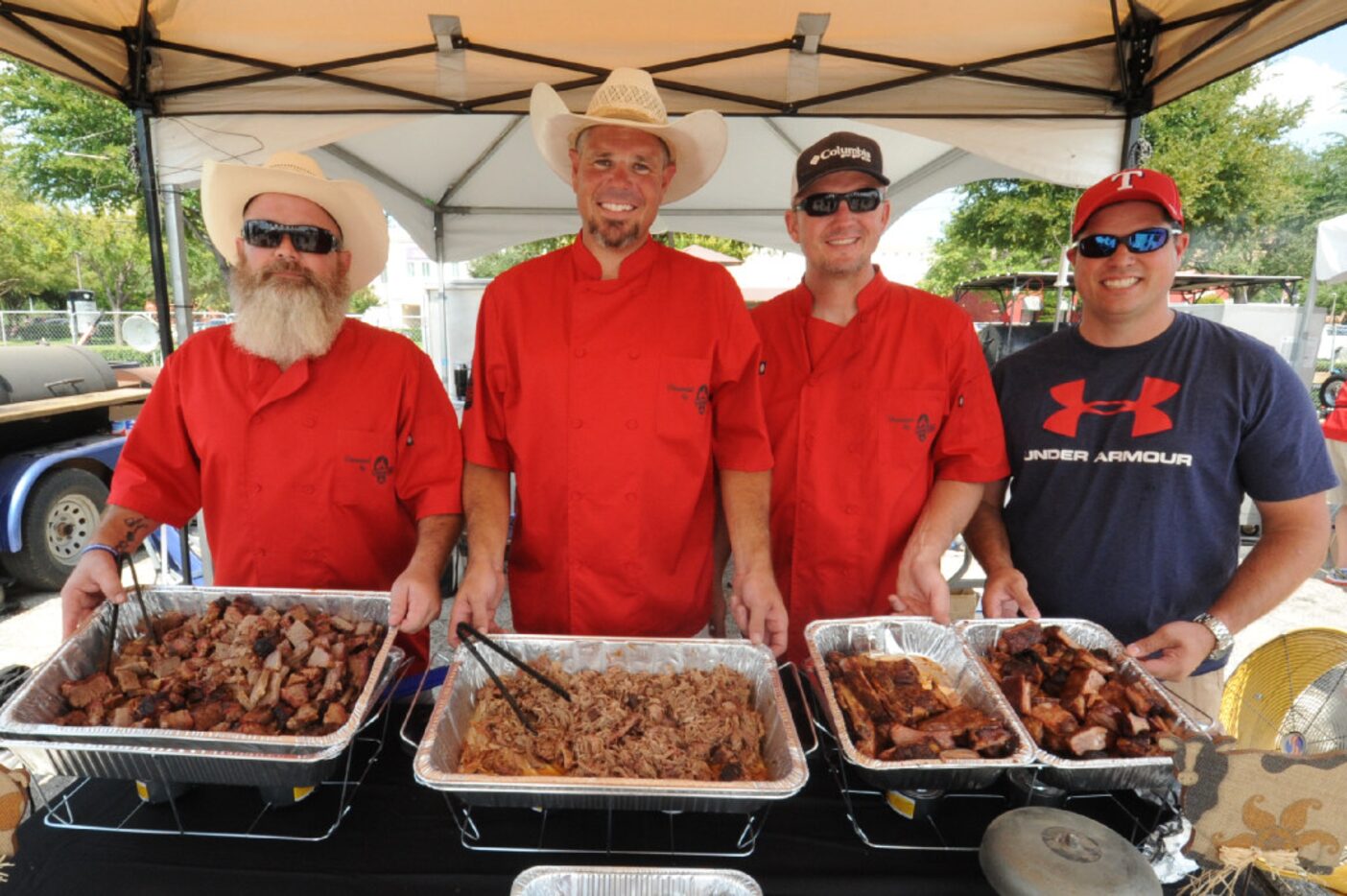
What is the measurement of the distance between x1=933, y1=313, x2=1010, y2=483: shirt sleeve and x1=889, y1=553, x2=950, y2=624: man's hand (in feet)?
1.16

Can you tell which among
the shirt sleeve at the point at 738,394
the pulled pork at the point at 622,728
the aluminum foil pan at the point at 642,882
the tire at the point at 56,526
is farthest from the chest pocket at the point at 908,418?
the tire at the point at 56,526

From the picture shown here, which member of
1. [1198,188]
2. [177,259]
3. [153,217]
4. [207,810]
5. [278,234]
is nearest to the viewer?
[207,810]

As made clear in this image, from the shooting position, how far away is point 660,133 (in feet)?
7.27

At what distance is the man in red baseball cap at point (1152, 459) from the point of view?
6.72 ft

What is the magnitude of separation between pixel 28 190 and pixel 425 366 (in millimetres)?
28334

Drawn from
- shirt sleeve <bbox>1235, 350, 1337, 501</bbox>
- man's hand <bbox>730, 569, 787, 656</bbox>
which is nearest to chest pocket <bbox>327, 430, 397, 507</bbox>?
man's hand <bbox>730, 569, 787, 656</bbox>

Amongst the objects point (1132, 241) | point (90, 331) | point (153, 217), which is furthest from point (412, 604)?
point (90, 331)

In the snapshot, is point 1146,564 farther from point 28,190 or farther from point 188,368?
point 28,190

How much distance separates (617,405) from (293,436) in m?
0.99

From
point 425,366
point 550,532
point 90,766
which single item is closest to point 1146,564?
point 550,532

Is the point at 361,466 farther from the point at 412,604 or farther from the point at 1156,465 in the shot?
the point at 1156,465

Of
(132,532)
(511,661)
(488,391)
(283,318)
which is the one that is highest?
(283,318)

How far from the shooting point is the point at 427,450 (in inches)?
87.1

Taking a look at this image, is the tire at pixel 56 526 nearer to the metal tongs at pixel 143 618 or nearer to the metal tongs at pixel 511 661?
the metal tongs at pixel 143 618
